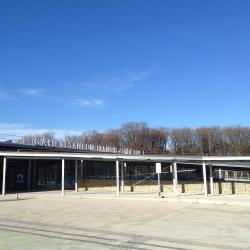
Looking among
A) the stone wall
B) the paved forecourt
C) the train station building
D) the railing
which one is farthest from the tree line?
the paved forecourt

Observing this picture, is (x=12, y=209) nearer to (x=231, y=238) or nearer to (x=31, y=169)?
(x=231, y=238)

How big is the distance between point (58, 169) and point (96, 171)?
15.5ft

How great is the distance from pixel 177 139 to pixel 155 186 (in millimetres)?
63277

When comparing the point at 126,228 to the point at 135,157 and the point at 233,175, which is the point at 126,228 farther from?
the point at 233,175

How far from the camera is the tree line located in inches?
3492

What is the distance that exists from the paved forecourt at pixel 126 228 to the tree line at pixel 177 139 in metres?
67.7

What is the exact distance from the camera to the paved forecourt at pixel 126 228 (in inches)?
462

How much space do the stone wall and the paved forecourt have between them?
11016 millimetres

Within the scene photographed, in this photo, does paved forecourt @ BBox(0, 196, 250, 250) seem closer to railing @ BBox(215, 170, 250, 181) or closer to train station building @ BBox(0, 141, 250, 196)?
train station building @ BBox(0, 141, 250, 196)

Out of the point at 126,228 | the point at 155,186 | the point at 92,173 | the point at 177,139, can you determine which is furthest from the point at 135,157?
the point at 177,139

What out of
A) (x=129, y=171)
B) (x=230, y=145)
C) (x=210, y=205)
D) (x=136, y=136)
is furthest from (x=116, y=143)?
(x=210, y=205)

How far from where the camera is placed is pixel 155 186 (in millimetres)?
36406

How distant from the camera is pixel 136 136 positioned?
103 meters

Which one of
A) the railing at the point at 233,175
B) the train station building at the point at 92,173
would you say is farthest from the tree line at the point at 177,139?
the train station building at the point at 92,173
